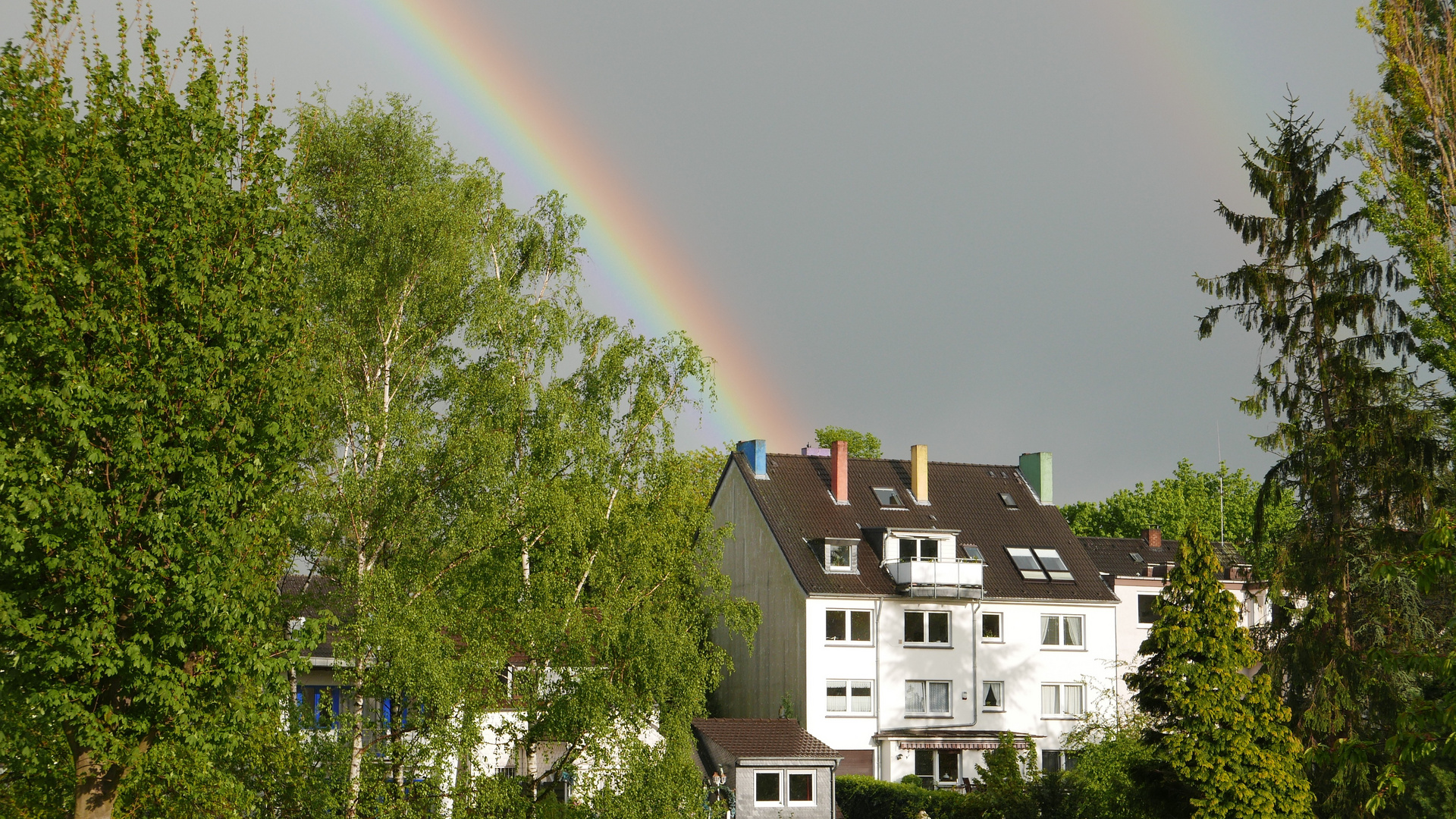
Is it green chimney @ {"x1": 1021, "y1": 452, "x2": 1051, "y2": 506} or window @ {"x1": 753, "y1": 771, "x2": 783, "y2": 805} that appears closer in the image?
window @ {"x1": 753, "y1": 771, "x2": 783, "y2": 805}

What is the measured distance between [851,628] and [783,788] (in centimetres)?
865

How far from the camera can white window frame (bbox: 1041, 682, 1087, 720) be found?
5194 centimetres

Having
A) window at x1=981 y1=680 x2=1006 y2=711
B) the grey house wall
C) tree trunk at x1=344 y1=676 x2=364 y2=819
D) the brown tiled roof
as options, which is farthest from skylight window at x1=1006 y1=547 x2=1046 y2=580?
tree trunk at x1=344 y1=676 x2=364 y2=819

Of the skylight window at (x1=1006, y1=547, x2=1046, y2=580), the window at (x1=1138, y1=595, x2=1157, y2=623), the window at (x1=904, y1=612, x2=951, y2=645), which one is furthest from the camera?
the window at (x1=1138, y1=595, x2=1157, y2=623)

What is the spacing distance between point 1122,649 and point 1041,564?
5.72 metres

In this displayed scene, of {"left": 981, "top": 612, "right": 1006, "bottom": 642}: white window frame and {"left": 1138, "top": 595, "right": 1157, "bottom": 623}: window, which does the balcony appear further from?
{"left": 1138, "top": 595, "right": 1157, "bottom": 623}: window

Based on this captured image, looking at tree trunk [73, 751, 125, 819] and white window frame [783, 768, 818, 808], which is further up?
tree trunk [73, 751, 125, 819]

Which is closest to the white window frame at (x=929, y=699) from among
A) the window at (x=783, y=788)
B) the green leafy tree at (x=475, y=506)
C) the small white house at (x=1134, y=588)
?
the small white house at (x=1134, y=588)

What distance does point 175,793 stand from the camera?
65.0 ft

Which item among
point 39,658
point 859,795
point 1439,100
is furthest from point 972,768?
point 39,658

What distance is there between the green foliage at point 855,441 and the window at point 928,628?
28684 mm

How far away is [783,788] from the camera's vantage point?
42531mm

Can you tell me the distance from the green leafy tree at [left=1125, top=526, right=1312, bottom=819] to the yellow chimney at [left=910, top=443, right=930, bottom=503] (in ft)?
85.1

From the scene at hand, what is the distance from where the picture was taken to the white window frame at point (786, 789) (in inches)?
1666
